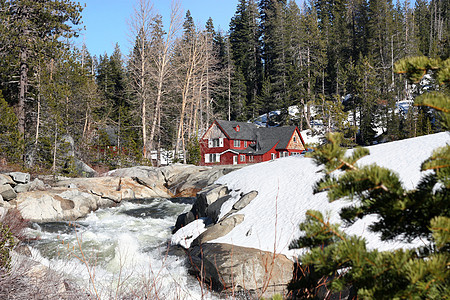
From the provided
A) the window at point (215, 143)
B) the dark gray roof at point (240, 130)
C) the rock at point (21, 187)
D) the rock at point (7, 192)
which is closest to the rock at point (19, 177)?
the rock at point (21, 187)

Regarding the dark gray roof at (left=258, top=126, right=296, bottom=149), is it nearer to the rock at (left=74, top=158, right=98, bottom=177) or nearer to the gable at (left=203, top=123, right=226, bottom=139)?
the gable at (left=203, top=123, right=226, bottom=139)

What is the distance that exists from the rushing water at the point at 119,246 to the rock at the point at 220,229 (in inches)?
28.4

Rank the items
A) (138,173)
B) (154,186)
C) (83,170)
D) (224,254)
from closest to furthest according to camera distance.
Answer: (224,254) → (154,186) → (83,170) → (138,173)

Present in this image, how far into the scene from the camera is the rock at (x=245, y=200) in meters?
9.70

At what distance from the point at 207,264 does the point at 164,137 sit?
131 ft

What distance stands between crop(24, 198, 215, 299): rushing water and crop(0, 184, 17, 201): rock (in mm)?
2116

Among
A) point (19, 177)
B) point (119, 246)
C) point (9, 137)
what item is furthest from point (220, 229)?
point (9, 137)

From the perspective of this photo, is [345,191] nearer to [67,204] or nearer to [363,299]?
[363,299]

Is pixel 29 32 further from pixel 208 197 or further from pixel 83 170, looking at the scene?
pixel 208 197

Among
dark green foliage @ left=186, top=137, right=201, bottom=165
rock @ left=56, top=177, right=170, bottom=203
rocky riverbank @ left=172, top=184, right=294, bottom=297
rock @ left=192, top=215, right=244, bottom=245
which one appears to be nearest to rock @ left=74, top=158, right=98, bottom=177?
rock @ left=56, top=177, right=170, bottom=203

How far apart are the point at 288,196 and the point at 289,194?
101mm

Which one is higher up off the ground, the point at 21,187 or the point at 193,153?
the point at 193,153

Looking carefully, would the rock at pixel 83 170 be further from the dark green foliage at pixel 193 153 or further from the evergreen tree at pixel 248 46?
the evergreen tree at pixel 248 46

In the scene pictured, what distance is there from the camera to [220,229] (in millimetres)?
8773
